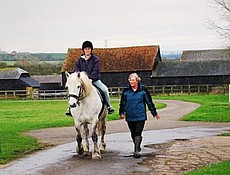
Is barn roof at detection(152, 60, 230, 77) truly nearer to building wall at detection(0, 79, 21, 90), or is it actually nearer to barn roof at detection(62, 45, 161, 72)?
barn roof at detection(62, 45, 161, 72)

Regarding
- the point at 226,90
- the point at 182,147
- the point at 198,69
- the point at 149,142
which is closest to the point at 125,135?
the point at 149,142

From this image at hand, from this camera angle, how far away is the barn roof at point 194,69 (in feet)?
232

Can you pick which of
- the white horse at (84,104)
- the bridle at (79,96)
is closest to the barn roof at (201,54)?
the white horse at (84,104)

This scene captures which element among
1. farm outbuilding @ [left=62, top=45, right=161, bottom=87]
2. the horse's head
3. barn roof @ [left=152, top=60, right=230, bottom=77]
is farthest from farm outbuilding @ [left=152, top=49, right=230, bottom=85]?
the horse's head

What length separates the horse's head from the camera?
12.1 m

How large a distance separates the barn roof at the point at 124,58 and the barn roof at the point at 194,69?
2137 millimetres

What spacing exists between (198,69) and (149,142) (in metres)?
57.1

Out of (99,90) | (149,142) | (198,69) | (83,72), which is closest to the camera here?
(83,72)

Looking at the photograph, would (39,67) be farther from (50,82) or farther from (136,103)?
(136,103)

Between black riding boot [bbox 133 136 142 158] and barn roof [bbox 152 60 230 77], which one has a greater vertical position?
barn roof [bbox 152 60 230 77]

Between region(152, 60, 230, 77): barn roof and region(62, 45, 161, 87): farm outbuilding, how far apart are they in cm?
151

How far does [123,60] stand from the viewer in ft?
242

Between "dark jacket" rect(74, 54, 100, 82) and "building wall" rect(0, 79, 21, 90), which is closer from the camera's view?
"dark jacket" rect(74, 54, 100, 82)

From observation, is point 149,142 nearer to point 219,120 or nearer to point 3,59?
point 219,120
